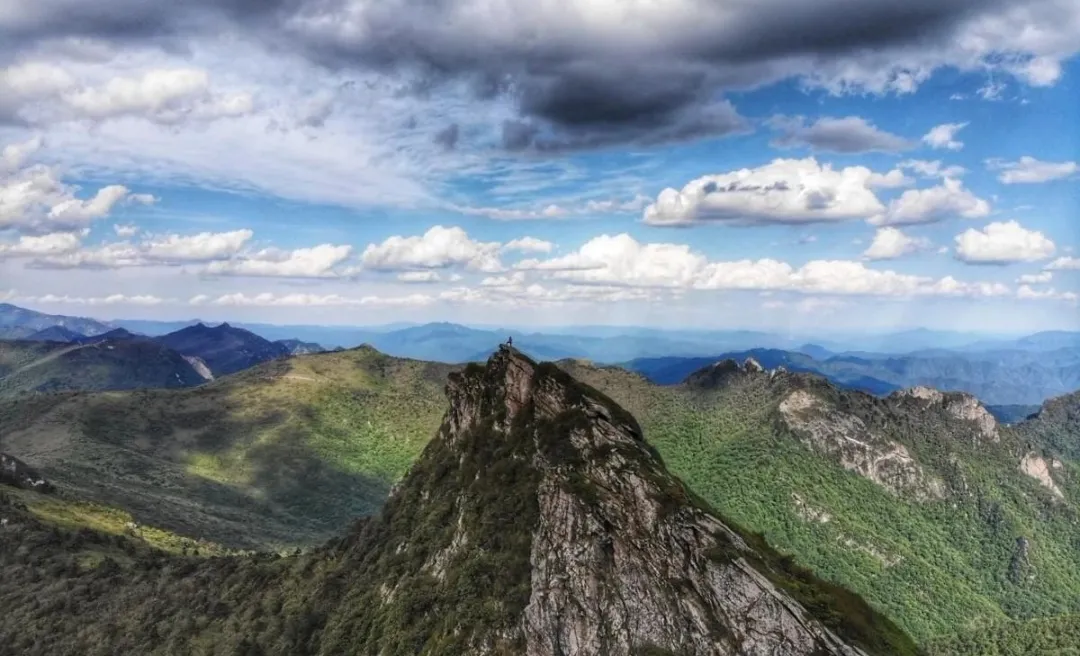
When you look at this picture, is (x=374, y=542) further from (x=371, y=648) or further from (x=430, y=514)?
(x=371, y=648)

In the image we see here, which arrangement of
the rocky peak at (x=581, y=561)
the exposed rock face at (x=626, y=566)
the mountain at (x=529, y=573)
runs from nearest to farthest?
the exposed rock face at (x=626, y=566)
the rocky peak at (x=581, y=561)
the mountain at (x=529, y=573)

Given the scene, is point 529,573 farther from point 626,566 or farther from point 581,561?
point 626,566

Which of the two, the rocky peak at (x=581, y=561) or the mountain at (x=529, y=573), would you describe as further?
the mountain at (x=529, y=573)

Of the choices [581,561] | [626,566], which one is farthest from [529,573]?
[626,566]

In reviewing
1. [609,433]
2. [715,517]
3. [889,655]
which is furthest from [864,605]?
[609,433]

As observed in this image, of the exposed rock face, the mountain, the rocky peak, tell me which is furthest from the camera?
the mountain
